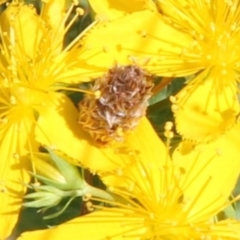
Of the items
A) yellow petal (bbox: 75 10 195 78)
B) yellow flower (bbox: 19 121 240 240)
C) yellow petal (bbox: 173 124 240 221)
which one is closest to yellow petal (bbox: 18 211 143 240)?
yellow flower (bbox: 19 121 240 240)

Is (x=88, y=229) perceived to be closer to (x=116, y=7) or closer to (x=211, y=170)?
(x=211, y=170)

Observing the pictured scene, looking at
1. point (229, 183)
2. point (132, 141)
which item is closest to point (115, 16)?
point (132, 141)

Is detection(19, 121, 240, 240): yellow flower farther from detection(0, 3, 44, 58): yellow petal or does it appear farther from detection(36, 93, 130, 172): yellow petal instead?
detection(0, 3, 44, 58): yellow petal

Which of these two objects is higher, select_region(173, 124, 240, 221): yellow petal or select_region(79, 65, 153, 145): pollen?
select_region(79, 65, 153, 145): pollen

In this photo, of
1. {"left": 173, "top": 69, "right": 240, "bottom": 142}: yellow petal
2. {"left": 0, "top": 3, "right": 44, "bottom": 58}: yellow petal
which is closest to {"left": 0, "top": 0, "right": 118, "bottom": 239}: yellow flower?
{"left": 0, "top": 3, "right": 44, "bottom": 58}: yellow petal

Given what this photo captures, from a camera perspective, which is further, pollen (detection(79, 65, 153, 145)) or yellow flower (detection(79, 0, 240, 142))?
yellow flower (detection(79, 0, 240, 142))

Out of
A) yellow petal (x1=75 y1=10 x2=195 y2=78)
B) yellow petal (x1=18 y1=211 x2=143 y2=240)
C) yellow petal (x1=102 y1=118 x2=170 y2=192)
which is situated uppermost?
yellow petal (x1=75 y1=10 x2=195 y2=78)

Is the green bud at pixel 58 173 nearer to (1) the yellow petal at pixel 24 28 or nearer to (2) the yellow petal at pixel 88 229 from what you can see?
(2) the yellow petal at pixel 88 229

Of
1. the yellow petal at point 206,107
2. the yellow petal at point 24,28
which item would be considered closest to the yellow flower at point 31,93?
the yellow petal at point 24,28
